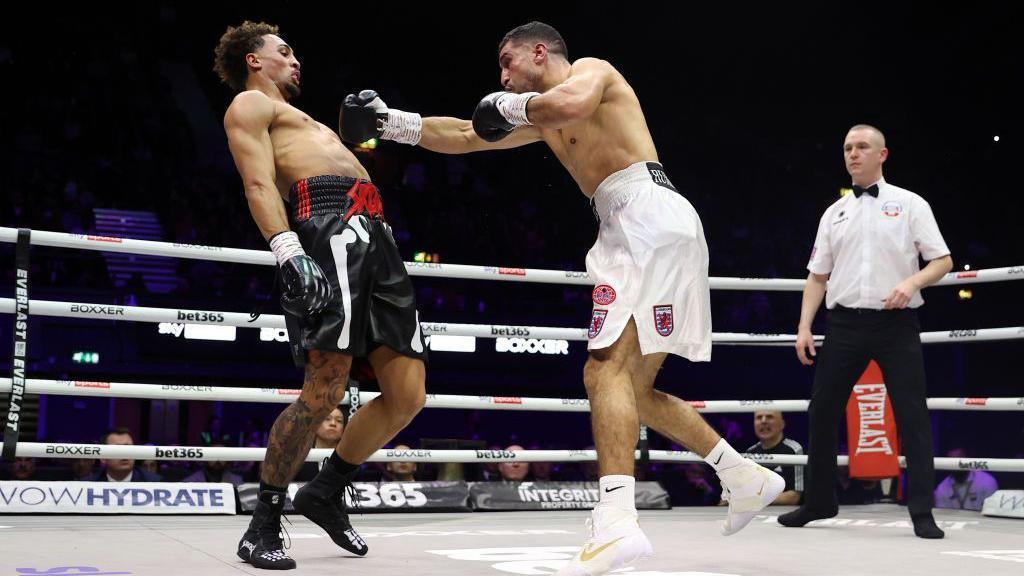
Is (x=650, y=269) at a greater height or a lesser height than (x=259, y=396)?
greater

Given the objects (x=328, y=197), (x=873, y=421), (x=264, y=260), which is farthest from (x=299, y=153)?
(x=873, y=421)

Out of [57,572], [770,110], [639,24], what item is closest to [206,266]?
[639,24]

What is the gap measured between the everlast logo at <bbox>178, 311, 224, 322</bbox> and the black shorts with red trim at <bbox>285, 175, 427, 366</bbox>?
839 millimetres

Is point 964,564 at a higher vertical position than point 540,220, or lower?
lower

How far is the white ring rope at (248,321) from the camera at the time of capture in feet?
10.00

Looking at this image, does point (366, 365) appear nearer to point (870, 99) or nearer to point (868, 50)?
point (868, 50)

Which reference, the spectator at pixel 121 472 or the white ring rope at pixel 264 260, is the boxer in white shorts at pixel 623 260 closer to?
the white ring rope at pixel 264 260

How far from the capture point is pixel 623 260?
7.29 feet

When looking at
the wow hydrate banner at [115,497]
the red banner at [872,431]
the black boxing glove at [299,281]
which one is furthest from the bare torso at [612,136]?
the red banner at [872,431]

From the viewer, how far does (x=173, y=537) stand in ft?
8.26

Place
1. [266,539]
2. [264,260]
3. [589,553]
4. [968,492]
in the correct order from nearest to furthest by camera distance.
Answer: [589,553] < [266,539] < [264,260] < [968,492]

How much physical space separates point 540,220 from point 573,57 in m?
2.65

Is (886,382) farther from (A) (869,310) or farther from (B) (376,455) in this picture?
(B) (376,455)

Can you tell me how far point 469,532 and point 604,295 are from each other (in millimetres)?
1013
